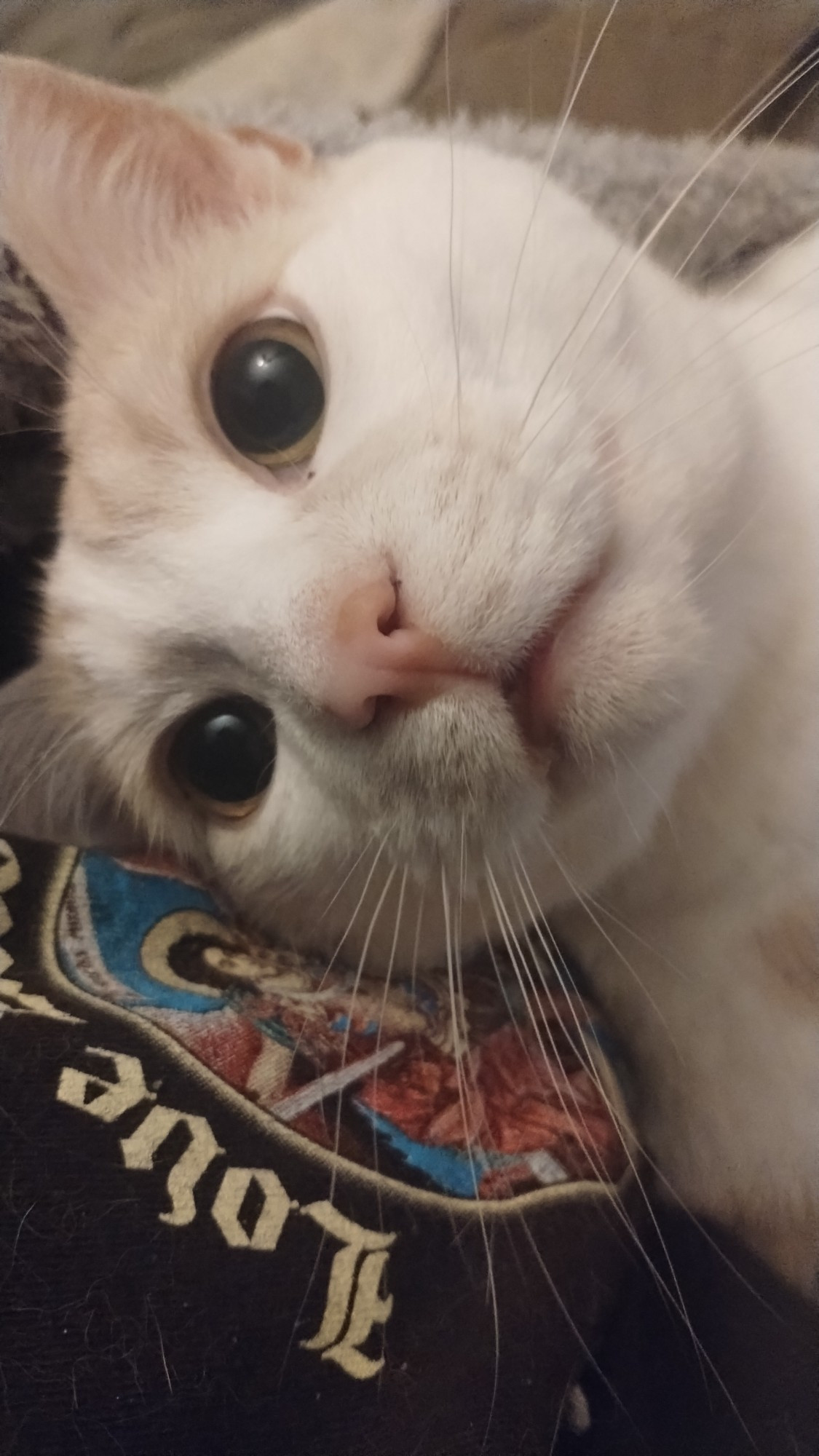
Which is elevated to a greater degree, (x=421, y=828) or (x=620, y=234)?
(x=620, y=234)

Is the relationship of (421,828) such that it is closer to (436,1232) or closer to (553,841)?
(553,841)

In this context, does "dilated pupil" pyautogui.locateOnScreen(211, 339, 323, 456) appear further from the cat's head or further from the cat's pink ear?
the cat's pink ear

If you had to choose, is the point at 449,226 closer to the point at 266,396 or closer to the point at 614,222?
the point at 266,396

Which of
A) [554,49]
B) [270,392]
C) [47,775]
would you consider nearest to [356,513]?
[270,392]

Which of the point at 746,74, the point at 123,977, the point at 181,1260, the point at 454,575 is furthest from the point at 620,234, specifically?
the point at 181,1260

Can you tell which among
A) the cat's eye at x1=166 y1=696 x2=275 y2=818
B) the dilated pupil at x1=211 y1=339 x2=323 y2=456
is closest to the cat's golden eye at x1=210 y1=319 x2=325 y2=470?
the dilated pupil at x1=211 y1=339 x2=323 y2=456

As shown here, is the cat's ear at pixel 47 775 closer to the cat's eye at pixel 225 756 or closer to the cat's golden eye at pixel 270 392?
the cat's eye at pixel 225 756

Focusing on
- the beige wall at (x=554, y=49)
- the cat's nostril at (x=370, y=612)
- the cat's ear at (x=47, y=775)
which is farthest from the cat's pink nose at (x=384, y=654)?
the beige wall at (x=554, y=49)
